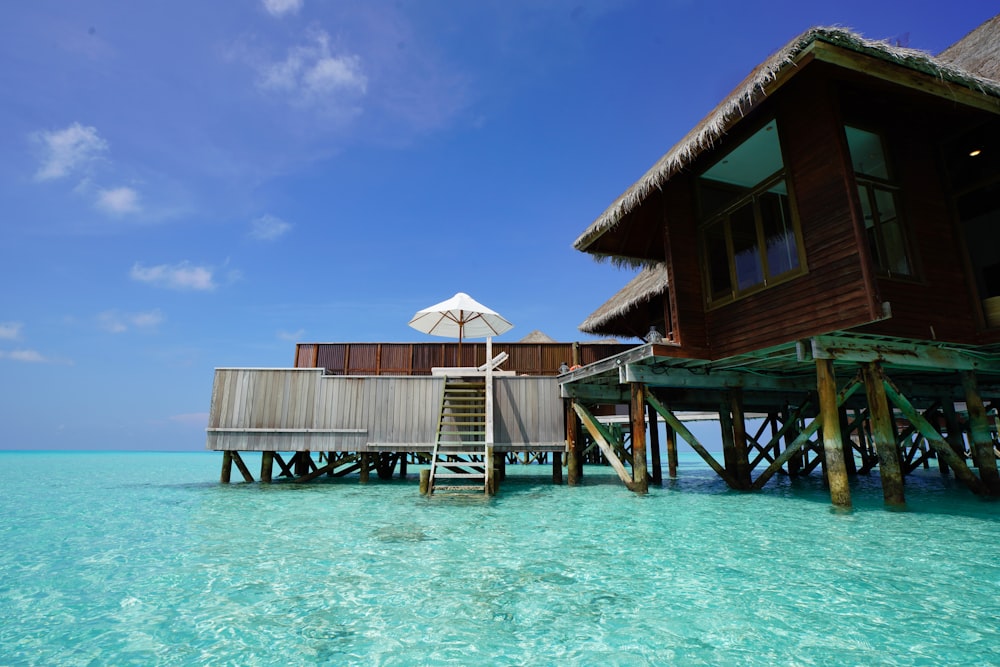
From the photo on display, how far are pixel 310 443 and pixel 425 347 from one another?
15.7 ft

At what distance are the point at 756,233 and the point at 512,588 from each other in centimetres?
778

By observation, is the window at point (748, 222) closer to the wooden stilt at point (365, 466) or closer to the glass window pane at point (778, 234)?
the glass window pane at point (778, 234)

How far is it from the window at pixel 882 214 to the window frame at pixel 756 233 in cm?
104

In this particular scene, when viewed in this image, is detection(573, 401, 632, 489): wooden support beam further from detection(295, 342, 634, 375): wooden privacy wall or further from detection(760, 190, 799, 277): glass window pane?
detection(760, 190, 799, 277): glass window pane

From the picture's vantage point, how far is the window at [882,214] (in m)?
8.08

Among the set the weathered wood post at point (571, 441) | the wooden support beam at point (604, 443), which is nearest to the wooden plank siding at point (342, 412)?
the weathered wood post at point (571, 441)

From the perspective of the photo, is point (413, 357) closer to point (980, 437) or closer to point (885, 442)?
point (885, 442)

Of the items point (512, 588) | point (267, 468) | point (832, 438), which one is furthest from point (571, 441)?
point (512, 588)

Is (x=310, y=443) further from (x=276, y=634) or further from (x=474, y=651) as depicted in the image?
(x=474, y=651)

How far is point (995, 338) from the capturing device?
816 cm

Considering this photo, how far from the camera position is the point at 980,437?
9258mm

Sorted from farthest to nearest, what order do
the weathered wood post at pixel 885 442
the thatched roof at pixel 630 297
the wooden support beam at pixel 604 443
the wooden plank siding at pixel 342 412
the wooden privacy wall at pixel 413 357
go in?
the wooden privacy wall at pixel 413 357, the thatched roof at pixel 630 297, the wooden plank siding at pixel 342 412, the wooden support beam at pixel 604 443, the weathered wood post at pixel 885 442

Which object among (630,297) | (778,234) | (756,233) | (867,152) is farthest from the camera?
(630,297)

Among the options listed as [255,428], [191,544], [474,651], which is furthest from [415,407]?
[474,651]
